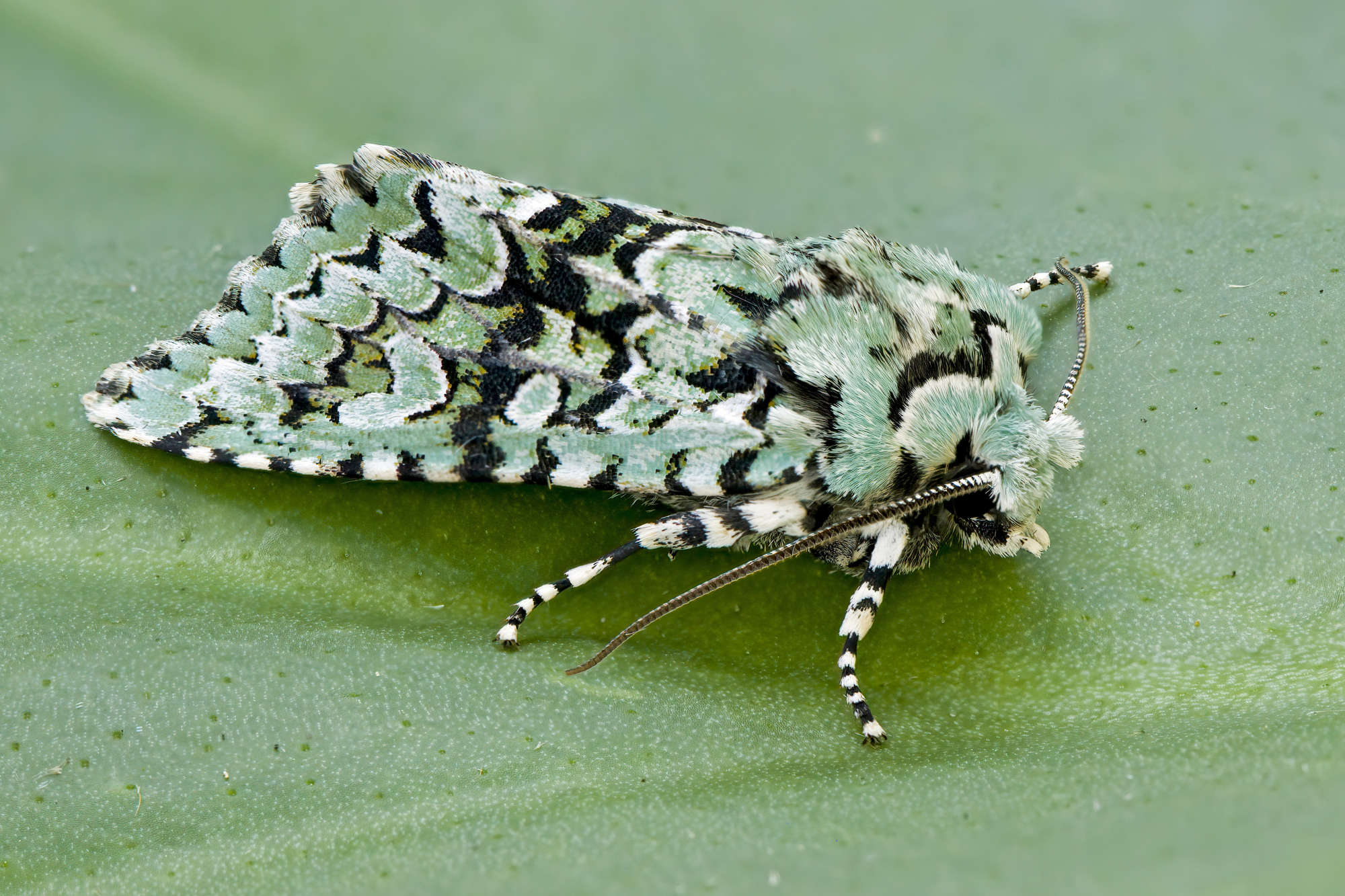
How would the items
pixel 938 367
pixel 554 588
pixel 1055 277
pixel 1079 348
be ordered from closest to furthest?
pixel 938 367 → pixel 554 588 → pixel 1079 348 → pixel 1055 277

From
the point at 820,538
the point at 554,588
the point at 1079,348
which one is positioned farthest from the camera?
the point at 1079,348

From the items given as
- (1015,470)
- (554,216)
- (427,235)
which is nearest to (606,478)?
(554,216)

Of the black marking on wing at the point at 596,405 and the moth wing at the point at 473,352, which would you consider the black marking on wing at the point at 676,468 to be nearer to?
the moth wing at the point at 473,352

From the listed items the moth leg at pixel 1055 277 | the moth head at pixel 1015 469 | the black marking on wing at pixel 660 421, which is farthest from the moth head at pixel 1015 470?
the black marking on wing at pixel 660 421

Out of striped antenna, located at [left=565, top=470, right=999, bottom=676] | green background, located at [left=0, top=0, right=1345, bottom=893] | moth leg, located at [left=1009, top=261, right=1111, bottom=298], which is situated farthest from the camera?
moth leg, located at [left=1009, top=261, right=1111, bottom=298]

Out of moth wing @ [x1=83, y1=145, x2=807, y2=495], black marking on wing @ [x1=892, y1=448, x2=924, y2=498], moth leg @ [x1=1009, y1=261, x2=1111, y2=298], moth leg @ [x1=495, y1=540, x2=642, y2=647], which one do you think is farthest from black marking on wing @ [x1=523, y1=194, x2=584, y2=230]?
moth leg @ [x1=1009, y1=261, x2=1111, y2=298]

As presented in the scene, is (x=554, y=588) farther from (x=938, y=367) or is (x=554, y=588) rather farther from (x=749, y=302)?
(x=938, y=367)

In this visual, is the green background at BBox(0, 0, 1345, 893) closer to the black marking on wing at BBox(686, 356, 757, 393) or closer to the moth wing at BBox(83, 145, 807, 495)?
the moth wing at BBox(83, 145, 807, 495)

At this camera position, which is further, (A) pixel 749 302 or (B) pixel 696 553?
(B) pixel 696 553
